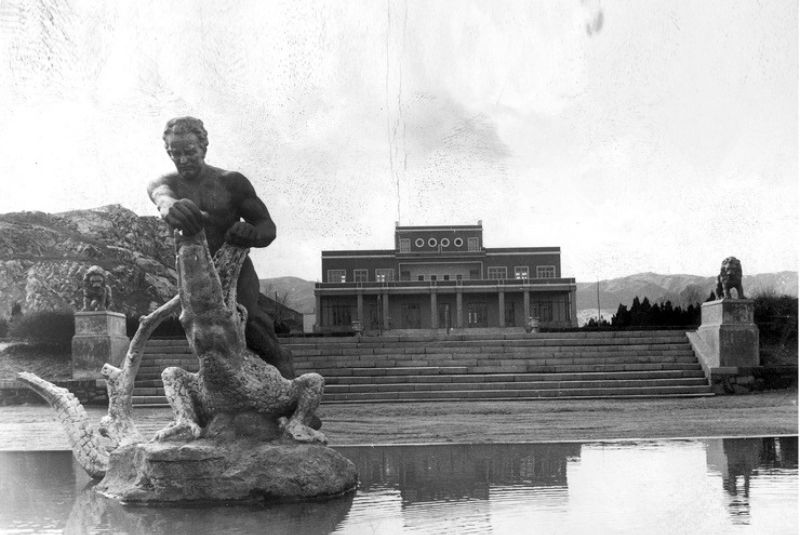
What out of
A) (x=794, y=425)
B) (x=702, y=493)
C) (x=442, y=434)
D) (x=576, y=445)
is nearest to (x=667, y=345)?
(x=794, y=425)

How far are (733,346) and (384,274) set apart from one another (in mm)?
42563

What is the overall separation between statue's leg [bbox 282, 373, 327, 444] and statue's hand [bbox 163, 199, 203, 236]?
1124 millimetres

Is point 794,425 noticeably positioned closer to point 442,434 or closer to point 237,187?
point 442,434

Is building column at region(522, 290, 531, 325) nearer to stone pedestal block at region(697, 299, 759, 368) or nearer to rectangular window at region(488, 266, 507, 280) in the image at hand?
rectangular window at region(488, 266, 507, 280)

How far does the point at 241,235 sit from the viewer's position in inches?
178

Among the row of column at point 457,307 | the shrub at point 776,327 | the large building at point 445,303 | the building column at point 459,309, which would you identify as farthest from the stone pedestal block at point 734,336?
the building column at point 459,309

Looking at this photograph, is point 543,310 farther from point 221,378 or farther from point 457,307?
point 221,378

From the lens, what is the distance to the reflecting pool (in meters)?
3.64

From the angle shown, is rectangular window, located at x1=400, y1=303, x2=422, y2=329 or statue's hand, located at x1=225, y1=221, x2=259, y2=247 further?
rectangular window, located at x1=400, y1=303, x2=422, y2=329

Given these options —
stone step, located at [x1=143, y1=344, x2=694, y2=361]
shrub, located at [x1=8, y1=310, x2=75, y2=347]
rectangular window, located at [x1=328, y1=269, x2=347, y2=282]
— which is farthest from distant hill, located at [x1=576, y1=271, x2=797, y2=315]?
shrub, located at [x1=8, y1=310, x2=75, y2=347]

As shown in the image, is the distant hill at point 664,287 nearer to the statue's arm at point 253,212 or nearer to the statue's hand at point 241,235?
the statue's arm at point 253,212

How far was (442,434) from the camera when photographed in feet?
30.6

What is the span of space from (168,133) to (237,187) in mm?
538

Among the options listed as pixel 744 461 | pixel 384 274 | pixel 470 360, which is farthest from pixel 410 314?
pixel 744 461
